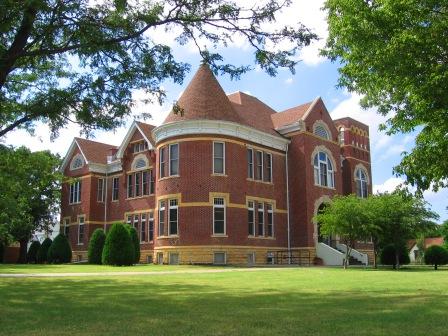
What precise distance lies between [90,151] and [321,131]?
2094 centimetres

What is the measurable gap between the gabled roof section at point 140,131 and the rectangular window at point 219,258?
11.5 meters

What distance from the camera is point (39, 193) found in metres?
51.6

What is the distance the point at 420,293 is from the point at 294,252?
2604cm

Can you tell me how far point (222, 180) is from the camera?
34062mm

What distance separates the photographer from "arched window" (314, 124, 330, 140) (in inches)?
1598

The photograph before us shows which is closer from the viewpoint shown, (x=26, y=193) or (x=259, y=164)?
(x=26, y=193)

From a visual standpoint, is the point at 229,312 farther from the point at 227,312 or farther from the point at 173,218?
the point at 173,218

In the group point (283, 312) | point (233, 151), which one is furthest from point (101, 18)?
point (233, 151)

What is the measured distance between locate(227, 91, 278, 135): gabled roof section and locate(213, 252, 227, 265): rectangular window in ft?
30.3

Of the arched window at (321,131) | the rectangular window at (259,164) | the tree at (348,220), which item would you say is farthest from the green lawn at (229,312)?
the arched window at (321,131)

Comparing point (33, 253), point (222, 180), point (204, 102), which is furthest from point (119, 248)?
point (33, 253)

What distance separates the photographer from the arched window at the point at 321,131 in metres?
40.6

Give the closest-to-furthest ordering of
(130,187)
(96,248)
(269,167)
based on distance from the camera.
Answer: (96,248)
(269,167)
(130,187)

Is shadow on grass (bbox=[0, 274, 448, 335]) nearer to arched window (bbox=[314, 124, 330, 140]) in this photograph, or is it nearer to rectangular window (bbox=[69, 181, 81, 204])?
arched window (bbox=[314, 124, 330, 140])
